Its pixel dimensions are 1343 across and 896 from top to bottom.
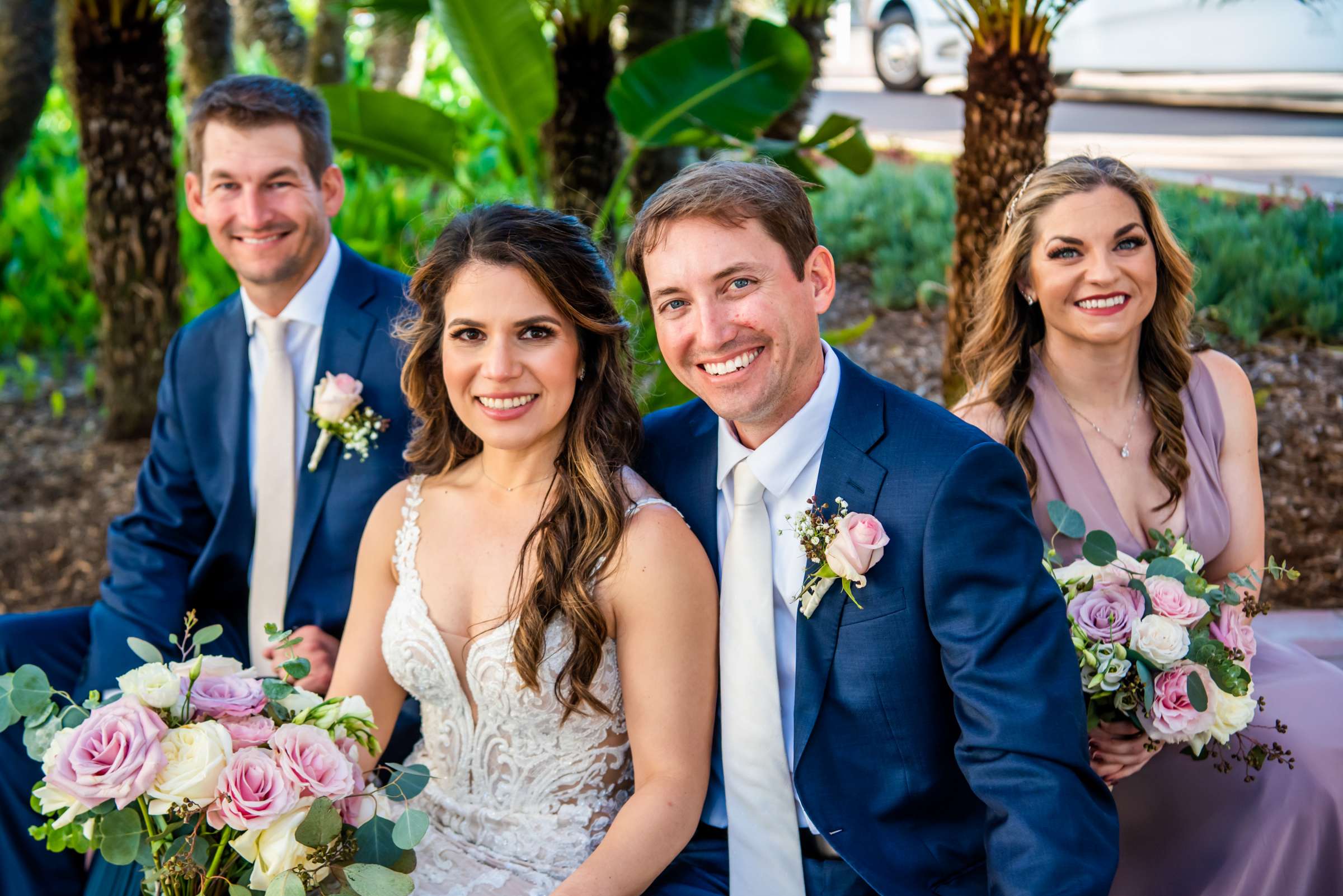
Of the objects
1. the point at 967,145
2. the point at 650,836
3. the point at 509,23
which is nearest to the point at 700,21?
the point at 509,23

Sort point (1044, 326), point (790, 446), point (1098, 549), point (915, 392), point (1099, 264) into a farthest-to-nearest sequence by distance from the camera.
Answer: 1. point (915, 392)
2. point (1044, 326)
3. point (1099, 264)
4. point (1098, 549)
5. point (790, 446)

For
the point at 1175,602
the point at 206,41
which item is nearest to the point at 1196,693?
the point at 1175,602

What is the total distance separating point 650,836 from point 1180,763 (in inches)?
53.8

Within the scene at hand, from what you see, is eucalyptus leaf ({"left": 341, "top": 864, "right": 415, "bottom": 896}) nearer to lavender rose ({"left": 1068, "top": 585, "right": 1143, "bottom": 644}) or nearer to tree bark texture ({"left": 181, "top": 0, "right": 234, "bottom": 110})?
lavender rose ({"left": 1068, "top": 585, "right": 1143, "bottom": 644})

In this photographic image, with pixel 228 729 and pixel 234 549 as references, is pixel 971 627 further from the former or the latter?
pixel 234 549

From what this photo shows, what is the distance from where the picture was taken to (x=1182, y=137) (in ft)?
29.9

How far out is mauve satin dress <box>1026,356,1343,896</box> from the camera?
261 centimetres

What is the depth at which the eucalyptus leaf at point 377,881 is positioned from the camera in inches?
76.2

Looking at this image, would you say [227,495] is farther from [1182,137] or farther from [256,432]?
[1182,137]

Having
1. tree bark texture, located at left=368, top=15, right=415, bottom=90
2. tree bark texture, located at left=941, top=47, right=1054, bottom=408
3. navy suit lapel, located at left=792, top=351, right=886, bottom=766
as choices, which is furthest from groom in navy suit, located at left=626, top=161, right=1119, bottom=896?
tree bark texture, located at left=368, top=15, right=415, bottom=90

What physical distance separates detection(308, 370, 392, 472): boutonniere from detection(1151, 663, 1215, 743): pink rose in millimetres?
2015

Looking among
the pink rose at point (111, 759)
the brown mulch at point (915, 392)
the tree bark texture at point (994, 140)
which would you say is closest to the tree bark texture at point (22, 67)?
the brown mulch at point (915, 392)

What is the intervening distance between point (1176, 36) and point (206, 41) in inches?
262

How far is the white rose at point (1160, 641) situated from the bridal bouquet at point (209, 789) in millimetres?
1487
